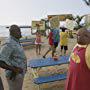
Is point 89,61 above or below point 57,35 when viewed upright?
above

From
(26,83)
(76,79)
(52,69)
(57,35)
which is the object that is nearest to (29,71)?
(52,69)

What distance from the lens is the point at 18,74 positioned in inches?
208

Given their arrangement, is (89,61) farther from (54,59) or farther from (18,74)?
(54,59)

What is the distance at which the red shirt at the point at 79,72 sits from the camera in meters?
4.14

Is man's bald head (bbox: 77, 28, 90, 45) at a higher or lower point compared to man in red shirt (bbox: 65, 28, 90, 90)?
higher

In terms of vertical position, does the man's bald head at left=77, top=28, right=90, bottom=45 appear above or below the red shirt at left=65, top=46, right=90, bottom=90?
above

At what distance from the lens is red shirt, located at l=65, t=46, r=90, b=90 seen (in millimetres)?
4141

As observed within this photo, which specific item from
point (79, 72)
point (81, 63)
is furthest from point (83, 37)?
point (79, 72)

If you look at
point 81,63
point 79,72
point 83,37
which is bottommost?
point 79,72

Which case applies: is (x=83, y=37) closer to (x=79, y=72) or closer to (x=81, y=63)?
(x=81, y=63)

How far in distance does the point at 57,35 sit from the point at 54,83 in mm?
5672

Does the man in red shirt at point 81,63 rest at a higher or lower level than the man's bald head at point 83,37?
lower

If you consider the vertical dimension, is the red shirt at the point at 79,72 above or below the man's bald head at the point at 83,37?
below

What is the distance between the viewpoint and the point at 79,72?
418cm
